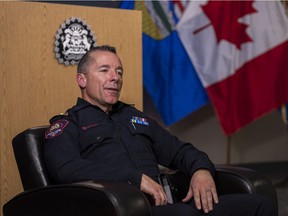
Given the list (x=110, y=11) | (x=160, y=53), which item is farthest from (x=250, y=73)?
(x=110, y=11)

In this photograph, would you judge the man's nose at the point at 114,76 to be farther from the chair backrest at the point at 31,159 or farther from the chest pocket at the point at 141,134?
the chair backrest at the point at 31,159

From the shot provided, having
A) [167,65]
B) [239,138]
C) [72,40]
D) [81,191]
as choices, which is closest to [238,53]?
[167,65]

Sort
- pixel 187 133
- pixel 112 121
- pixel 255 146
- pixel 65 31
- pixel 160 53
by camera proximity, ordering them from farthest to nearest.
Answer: pixel 255 146
pixel 187 133
pixel 160 53
pixel 65 31
pixel 112 121

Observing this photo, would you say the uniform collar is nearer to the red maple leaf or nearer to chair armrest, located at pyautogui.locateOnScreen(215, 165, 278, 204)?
chair armrest, located at pyautogui.locateOnScreen(215, 165, 278, 204)

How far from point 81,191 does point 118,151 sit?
436 mm

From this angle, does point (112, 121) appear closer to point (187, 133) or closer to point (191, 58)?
point (191, 58)

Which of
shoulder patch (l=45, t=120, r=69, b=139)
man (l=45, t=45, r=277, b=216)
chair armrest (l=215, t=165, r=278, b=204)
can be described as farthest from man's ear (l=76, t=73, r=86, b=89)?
chair armrest (l=215, t=165, r=278, b=204)

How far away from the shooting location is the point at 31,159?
1717mm

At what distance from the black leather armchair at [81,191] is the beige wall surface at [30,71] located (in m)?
0.40

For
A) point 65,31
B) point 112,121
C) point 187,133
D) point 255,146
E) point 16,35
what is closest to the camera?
point 112,121

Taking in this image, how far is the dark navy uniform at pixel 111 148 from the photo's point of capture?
5.16 ft

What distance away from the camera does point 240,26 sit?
3.42 m

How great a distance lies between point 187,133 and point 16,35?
216 centimetres

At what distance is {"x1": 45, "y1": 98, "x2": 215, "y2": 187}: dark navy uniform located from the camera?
1.57 meters
